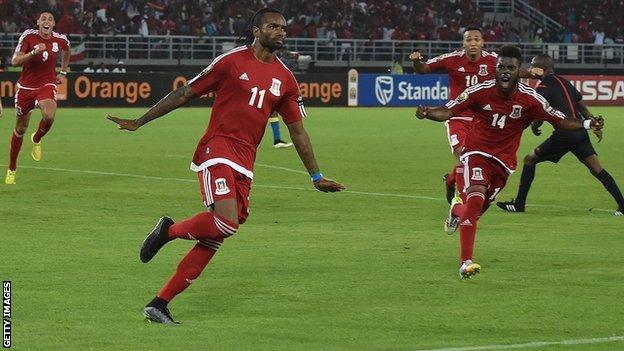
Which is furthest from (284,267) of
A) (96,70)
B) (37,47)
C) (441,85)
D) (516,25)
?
(516,25)

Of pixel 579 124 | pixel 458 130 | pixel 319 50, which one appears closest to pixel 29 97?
pixel 458 130

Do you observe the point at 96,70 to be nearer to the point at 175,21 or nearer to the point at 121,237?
the point at 175,21

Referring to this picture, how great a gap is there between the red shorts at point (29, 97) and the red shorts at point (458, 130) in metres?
6.42

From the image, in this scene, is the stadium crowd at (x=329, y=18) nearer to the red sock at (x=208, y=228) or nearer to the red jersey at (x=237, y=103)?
the red jersey at (x=237, y=103)

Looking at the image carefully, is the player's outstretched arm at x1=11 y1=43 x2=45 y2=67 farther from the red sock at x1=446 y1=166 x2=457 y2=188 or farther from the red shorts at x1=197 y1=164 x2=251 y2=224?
the red shorts at x1=197 y1=164 x2=251 y2=224

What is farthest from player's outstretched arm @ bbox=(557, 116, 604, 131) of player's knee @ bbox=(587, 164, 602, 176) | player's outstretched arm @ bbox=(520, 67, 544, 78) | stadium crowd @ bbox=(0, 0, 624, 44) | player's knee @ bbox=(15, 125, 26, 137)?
stadium crowd @ bbox=(0, 0, 624, 44)

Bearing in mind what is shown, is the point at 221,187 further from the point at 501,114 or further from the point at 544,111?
the point at 544,111

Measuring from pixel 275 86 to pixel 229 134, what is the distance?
0.50m

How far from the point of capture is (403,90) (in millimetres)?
45469

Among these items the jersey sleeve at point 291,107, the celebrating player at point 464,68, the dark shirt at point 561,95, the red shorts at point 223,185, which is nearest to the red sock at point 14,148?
the celebrating player at point 464,68

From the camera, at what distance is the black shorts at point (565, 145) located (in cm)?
1571

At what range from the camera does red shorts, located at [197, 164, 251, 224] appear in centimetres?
862

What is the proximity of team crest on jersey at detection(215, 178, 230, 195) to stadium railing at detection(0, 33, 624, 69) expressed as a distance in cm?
3321

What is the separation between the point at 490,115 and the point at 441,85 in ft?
111
